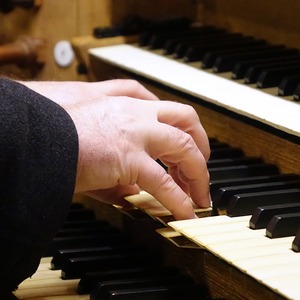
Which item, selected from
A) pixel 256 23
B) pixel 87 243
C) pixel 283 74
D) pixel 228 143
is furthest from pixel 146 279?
pixel 256 23

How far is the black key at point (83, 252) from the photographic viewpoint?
146 cm

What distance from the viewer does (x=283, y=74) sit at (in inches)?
63.1

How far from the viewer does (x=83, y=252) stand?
4.80 feet

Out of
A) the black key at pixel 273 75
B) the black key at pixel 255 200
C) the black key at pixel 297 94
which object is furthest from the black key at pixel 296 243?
the black key at pixel 273 75

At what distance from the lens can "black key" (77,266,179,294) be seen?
1.33 meters

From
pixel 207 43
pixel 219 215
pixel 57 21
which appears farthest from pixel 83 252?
pixel 57 21

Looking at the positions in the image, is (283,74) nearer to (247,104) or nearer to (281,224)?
(247,104)

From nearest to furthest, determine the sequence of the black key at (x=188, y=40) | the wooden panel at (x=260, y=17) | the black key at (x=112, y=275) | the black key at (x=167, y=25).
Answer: the black key at (x=112, y=275) → the wooden panel at (x=260, y=17) → the black key at (x=188, y=40) → the black key at (x=167, y=25)

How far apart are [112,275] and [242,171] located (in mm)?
273

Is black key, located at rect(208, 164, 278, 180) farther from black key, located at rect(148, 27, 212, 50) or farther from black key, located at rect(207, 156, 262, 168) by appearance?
black key, located at rect(148, 27, 212, 50)

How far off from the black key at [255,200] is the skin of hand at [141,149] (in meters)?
0.06

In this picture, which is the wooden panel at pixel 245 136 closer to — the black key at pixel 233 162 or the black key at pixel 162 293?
the black key at pixel 233 162

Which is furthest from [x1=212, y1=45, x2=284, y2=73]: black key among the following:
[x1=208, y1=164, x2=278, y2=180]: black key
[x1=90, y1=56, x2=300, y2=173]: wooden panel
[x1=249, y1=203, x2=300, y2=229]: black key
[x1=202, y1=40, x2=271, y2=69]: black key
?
[x1=249, y1=203, x2=300, y2=229]: black key

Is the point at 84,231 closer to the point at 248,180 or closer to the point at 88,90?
the point at 88,90
